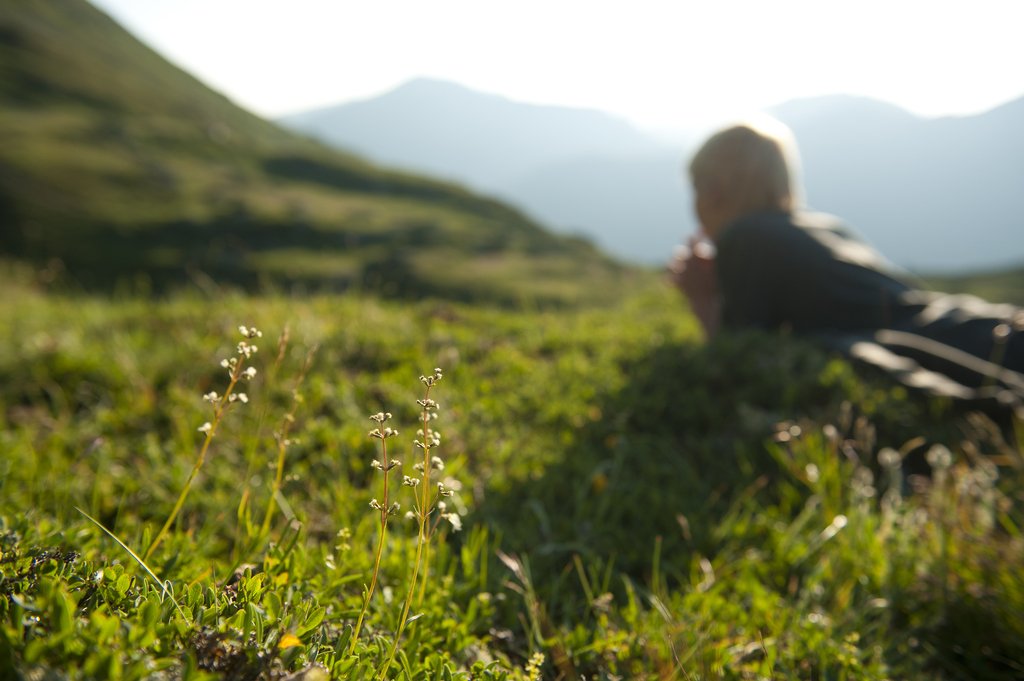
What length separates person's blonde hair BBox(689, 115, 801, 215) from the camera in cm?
562

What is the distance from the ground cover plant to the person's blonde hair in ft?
4.76

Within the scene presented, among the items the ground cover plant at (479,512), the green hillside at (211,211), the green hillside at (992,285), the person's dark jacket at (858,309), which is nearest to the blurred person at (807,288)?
the person's dark jacket at (858,309)

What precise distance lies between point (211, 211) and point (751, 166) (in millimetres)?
12371

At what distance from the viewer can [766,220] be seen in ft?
17.5

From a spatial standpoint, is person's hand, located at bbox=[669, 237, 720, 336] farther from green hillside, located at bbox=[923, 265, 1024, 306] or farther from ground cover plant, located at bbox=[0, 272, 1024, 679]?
green hillside, located at bbox=[923, 265, 1024, 306]

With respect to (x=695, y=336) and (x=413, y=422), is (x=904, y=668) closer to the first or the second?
(x=413, y=422)

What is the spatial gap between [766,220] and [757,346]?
1.15 m

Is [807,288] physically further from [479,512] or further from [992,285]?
[992,285]

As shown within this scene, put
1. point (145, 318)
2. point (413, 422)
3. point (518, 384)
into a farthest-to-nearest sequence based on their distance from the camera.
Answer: point (145, 318) → point (518, 384) → point (413, 422)

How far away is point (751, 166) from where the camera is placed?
5621mm

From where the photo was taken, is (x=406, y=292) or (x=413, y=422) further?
(x=406, y=292)

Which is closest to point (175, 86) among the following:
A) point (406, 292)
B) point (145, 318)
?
point (406, 292)

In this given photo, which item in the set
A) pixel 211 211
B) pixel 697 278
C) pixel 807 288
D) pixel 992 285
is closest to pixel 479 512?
pixel 807 288

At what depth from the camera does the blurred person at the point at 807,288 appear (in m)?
4.22
